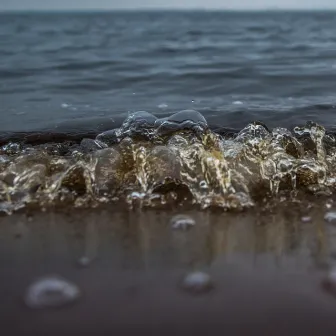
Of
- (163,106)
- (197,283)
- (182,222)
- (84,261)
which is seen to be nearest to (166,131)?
(182,222)

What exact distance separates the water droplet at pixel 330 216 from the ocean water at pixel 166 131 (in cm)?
19

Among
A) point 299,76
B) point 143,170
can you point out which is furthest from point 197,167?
point 299,76

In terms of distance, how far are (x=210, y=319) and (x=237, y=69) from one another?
21.9ft

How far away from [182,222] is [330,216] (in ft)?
1.99

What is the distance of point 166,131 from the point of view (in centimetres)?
309

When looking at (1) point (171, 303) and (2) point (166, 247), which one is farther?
(2) point (166, 247)


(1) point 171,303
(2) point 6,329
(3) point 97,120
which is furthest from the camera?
(3) point 97,120

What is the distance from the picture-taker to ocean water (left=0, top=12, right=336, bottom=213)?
2244mm

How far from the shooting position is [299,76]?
22.4 feet

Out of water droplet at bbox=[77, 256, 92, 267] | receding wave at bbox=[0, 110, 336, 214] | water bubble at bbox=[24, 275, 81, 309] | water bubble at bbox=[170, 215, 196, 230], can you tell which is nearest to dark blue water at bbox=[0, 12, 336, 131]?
receding wave at bbox=[0, 110, 336, 214]

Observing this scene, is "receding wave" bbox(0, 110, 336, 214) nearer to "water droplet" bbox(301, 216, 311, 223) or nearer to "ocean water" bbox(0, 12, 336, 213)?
"ocean water" bbox(0, 12, 336, 213)

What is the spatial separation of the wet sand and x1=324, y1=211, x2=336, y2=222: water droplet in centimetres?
2

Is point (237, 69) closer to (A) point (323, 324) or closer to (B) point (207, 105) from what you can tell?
(B) point (207, 105)

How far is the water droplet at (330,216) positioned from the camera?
194 centimetres
